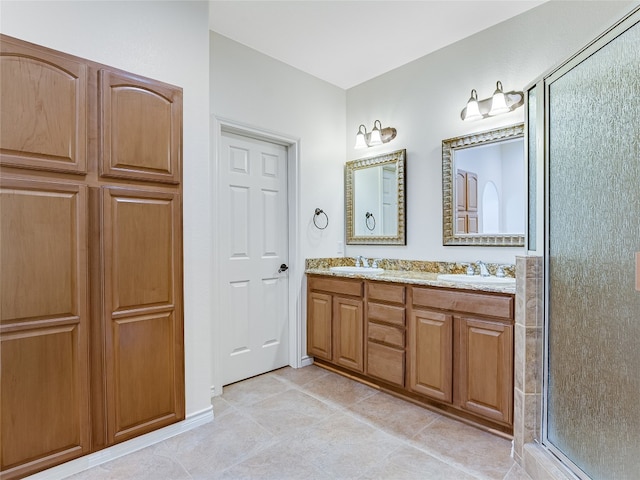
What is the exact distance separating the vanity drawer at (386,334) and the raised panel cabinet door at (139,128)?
1.70 m

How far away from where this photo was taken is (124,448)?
1870mm

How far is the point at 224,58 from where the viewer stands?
8.71ft

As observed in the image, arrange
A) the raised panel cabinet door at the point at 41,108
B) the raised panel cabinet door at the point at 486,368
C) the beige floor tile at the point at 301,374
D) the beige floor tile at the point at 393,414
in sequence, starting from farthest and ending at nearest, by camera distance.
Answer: the beige floor tile at the point at 301,374 < the beige floor tile at the point at 393,414 < the raised panel cabinet door at the point at 486,368 < the raised panel cabinet door at the point at 41,108

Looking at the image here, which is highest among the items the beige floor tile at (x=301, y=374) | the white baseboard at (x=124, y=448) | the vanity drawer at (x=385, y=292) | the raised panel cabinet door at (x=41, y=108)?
the raised panel cabinet door at (x=41, y=108)

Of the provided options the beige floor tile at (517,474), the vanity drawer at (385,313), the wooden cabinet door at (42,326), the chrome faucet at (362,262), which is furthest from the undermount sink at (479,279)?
the wooden cabinet door at (42,326)

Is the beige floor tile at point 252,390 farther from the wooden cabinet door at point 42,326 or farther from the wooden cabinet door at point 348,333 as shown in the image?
the wooden cabinet door at point 42,326

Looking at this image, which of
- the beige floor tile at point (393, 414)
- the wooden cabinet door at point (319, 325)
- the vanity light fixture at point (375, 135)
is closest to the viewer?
the beige floor tile at point (393, 414)

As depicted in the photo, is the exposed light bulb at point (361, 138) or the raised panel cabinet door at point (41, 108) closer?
the raised panel cabinet door at point (41, 108)

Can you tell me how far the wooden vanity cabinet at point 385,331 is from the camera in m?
2.50

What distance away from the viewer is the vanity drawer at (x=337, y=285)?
109 inches

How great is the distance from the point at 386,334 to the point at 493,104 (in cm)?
177

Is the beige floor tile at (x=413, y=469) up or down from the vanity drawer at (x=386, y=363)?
down

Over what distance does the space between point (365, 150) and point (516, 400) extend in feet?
7.71

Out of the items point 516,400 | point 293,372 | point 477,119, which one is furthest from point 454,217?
point 293,372
